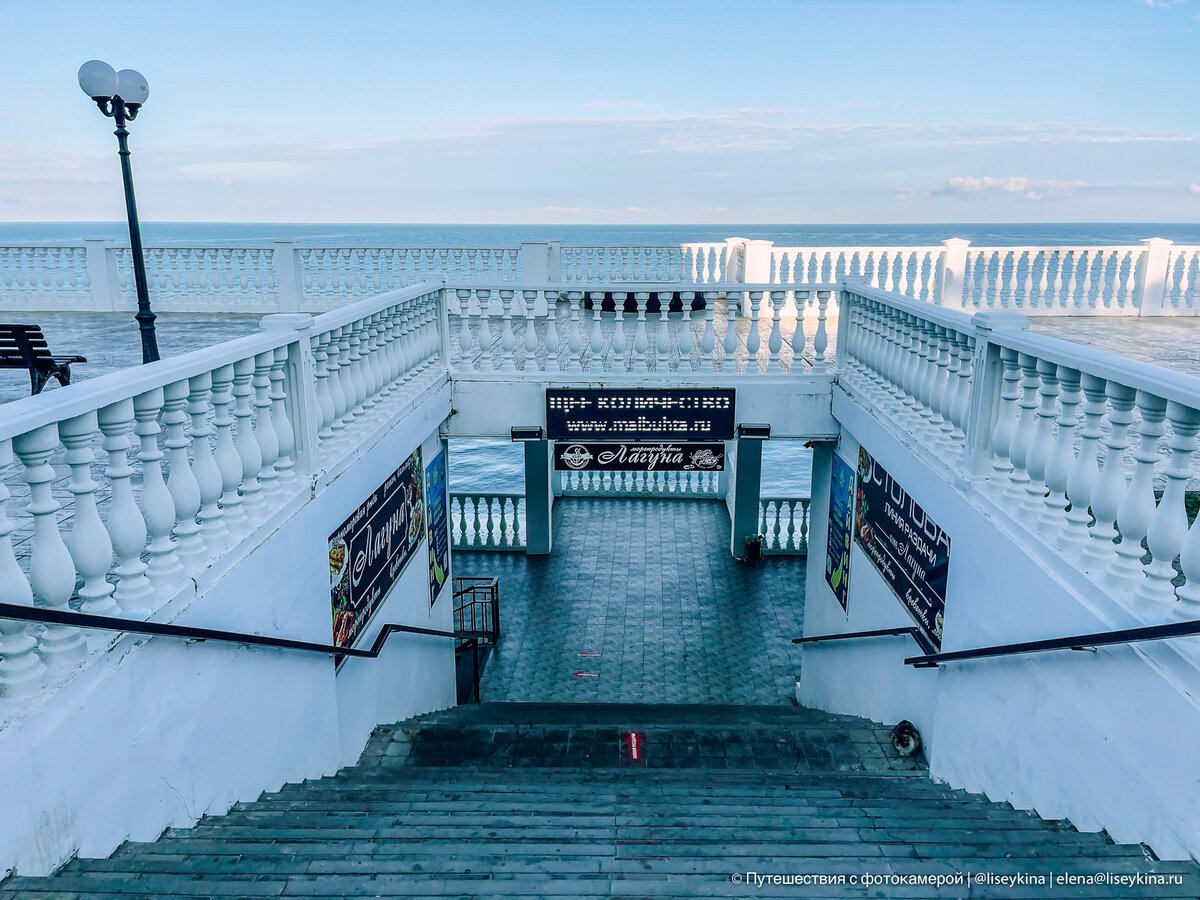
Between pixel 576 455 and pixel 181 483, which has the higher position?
pixel 181 483

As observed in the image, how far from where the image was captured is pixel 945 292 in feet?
45.2

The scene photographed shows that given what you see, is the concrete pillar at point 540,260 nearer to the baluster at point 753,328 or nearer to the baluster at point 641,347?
the baluster at point 641,347

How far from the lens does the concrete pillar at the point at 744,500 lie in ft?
45.3

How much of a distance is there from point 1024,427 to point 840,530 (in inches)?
157

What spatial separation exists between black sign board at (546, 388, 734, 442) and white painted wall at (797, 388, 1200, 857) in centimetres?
188

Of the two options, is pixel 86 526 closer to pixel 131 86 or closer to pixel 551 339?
pixel 551 339

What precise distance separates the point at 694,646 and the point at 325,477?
7.10 m

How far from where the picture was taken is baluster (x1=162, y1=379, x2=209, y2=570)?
3400mm

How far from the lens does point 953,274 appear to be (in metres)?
13.6

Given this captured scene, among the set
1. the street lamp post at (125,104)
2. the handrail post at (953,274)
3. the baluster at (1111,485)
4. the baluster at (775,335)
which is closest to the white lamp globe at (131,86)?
the street lamp post at (125,104)

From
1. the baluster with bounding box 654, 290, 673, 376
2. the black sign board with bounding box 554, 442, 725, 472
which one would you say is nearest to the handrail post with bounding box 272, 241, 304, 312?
the baluster with bounding box 654, 290, 673, 376

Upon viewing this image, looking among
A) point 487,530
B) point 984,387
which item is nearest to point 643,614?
point 487,530

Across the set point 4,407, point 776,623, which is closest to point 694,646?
point 776,623

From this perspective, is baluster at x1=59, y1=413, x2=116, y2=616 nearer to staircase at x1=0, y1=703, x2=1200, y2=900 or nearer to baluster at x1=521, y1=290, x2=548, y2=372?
staircase at x1=0, y1=703, x2=1200, y2=900
